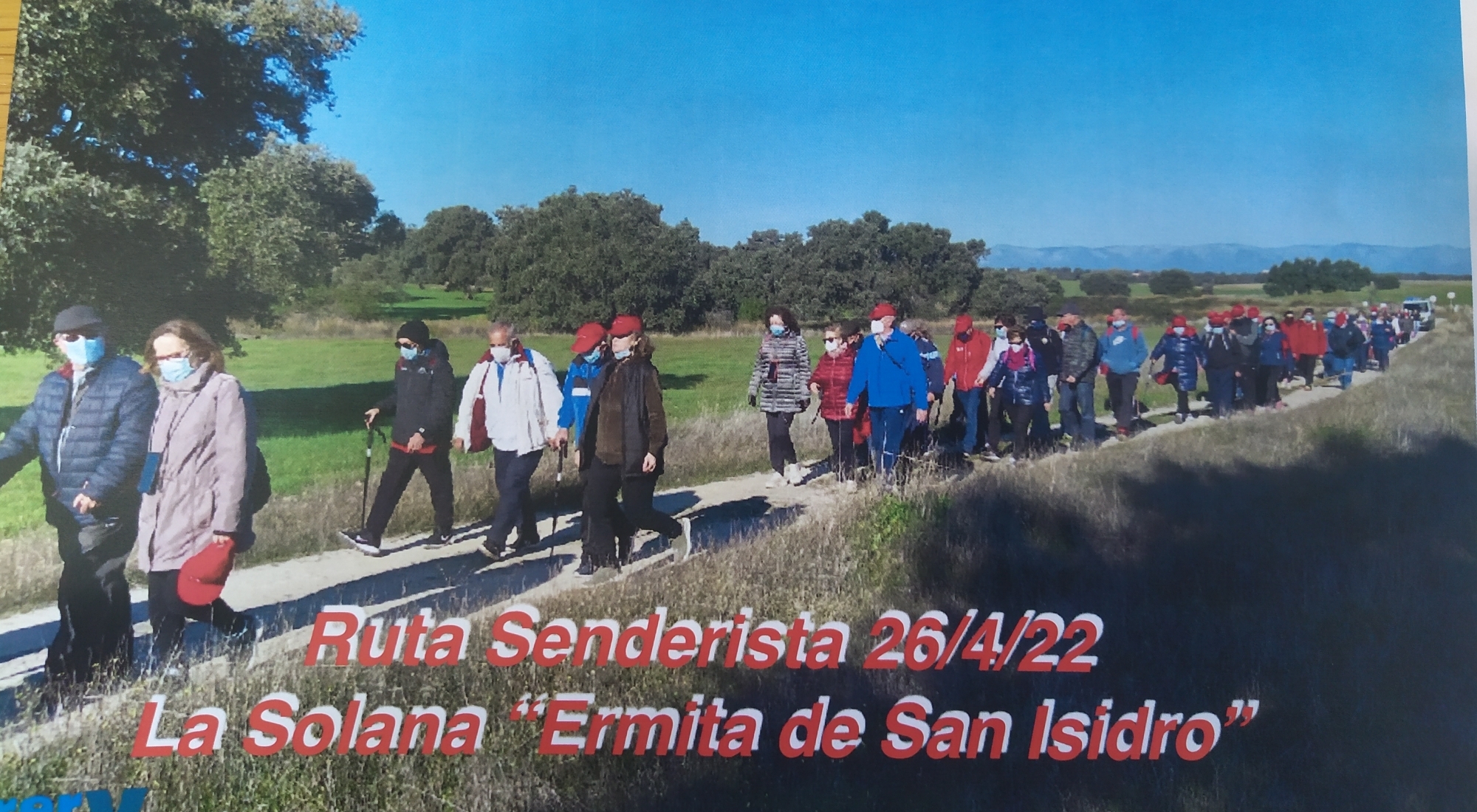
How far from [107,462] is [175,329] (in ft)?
1.87

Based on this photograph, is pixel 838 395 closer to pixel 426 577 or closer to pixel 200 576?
pixel 426 577

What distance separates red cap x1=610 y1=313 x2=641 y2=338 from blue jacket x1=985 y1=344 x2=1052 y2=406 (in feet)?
6.67

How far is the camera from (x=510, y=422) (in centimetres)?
425

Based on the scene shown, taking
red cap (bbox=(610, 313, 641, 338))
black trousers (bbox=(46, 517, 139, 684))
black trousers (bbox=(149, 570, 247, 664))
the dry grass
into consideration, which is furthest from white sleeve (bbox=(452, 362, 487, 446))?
black trousers (bbox=(46, 517, 139, 684))

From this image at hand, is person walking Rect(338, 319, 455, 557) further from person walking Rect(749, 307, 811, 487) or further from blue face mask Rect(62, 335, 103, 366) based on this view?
person walking Rect(749, 307, 811, 487)

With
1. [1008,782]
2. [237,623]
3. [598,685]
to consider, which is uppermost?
[237,623]

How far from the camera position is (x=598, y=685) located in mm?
3488

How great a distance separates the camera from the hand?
343 centimetres

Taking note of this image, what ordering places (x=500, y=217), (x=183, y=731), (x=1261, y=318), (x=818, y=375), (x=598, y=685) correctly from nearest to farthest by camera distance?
(x=183, y=731) → (x=598, y=685) → (x=500, y=217) → (x=1261, y=318) → (x=818, y=375)

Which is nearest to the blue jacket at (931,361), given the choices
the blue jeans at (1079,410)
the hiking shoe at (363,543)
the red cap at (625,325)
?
the blue jeans at (1079,410)

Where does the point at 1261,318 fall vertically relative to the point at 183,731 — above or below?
above

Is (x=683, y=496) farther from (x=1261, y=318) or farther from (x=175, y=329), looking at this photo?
(x=1261, y=318)

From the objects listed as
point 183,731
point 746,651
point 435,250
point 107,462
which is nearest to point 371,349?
point 435,250

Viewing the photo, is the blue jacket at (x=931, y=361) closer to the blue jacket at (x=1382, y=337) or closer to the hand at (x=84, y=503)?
the blue jacket at (x=1382, y=337)
